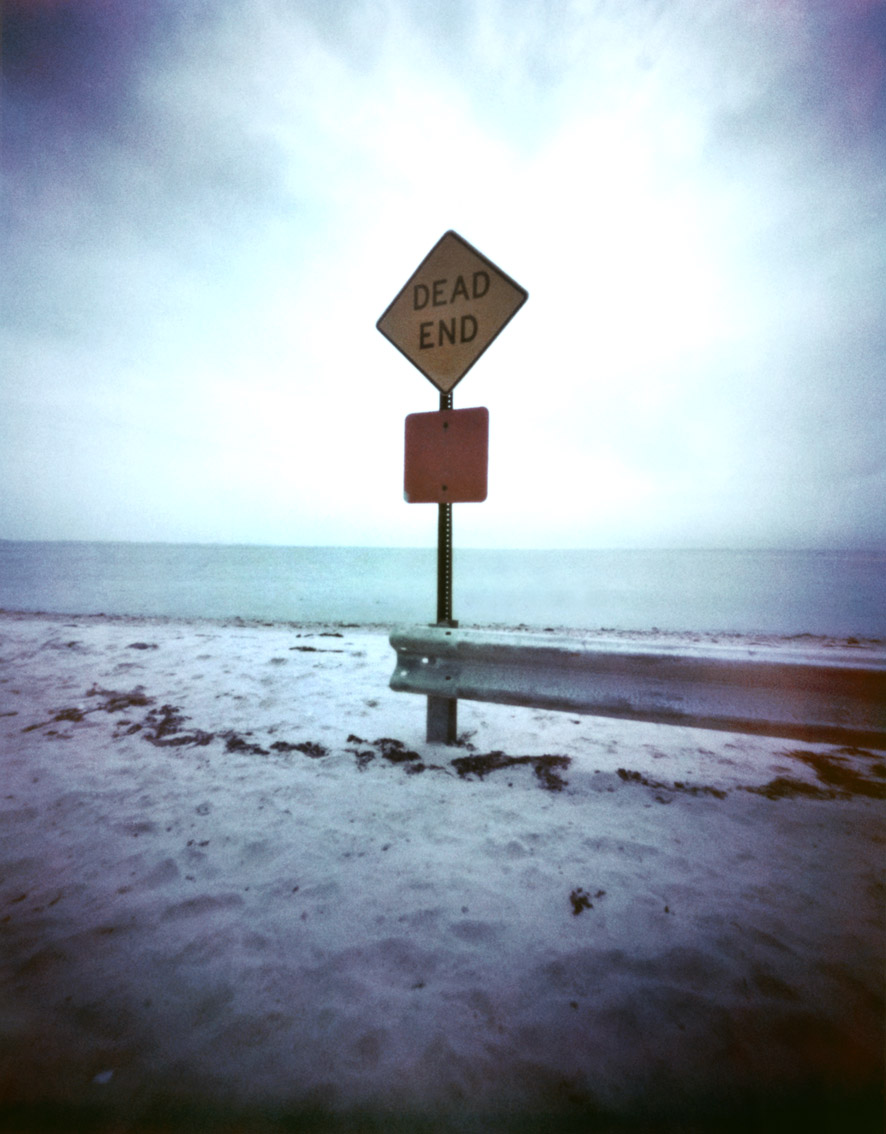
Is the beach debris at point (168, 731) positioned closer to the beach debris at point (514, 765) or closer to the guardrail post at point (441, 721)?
the guardrail post at point (441, 721)

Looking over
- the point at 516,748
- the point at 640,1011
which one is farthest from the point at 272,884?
the point at 516,748

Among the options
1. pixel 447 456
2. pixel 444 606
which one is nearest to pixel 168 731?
pixel 444 606

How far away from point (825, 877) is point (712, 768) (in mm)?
1171

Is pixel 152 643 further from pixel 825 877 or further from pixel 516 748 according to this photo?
pixel 825 877

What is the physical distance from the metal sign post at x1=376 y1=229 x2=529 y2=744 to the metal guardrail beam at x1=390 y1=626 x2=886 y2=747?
0.39m

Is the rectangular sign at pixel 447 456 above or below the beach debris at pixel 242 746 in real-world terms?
above

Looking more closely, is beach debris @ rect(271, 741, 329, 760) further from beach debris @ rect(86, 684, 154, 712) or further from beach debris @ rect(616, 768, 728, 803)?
beach debris @ rect(616, 768, 728, 803)

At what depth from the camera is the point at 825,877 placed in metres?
2.18

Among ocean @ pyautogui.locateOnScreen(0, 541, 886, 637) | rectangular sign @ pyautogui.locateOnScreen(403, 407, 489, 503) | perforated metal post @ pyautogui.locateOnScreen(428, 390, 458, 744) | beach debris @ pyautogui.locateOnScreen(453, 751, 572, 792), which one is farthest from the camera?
ocean @ pyautogui.locateOnScreen(0, 541, 886, 637)

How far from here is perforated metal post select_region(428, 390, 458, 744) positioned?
11.3 ft

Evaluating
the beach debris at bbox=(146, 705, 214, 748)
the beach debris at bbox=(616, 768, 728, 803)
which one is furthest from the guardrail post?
the beach debris at bbox=(146, 705, 214, 748)

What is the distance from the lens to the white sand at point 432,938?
4.39ft

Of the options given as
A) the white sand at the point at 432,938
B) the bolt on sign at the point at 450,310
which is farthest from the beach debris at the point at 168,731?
the bolt on sign at the point at 450,310

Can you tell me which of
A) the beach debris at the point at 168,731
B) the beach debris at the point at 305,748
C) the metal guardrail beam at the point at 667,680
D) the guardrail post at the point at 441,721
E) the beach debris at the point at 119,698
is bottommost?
the beach debris at the point at 305,748
